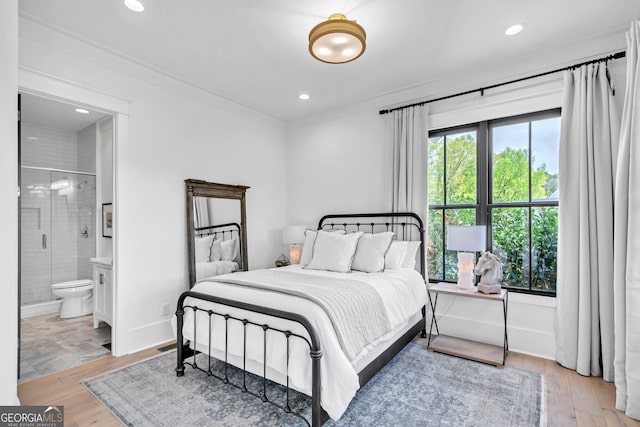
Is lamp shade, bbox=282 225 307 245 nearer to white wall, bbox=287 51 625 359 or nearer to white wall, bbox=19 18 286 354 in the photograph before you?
white wall, bbox=287 51 625 359

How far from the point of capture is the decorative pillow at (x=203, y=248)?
3688 millimetres

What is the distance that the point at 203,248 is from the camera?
3744 millimetres

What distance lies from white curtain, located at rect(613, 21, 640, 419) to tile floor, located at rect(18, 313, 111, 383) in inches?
166

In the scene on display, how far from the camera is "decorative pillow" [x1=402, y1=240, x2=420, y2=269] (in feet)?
11.5

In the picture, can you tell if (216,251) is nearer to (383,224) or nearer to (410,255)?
(383,224)

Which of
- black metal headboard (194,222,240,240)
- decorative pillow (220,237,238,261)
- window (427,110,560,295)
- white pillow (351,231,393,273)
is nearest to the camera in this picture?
window (427,110,560,295)

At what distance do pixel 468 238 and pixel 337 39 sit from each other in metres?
2.08

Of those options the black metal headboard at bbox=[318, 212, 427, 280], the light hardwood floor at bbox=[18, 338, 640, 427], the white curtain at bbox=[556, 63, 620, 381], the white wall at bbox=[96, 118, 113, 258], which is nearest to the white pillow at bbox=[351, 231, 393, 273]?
the black metal headboard at bbox=[318, 212, 427, 280]

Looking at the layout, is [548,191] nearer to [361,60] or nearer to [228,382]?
[361,60]

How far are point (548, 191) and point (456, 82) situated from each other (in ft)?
4.82

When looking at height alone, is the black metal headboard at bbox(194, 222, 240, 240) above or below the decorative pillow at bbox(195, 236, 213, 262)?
above

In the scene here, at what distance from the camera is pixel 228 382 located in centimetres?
245

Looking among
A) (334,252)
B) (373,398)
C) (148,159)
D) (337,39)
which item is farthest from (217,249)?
(337,39)

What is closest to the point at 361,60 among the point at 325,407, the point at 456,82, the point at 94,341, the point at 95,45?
the point at 456,82
